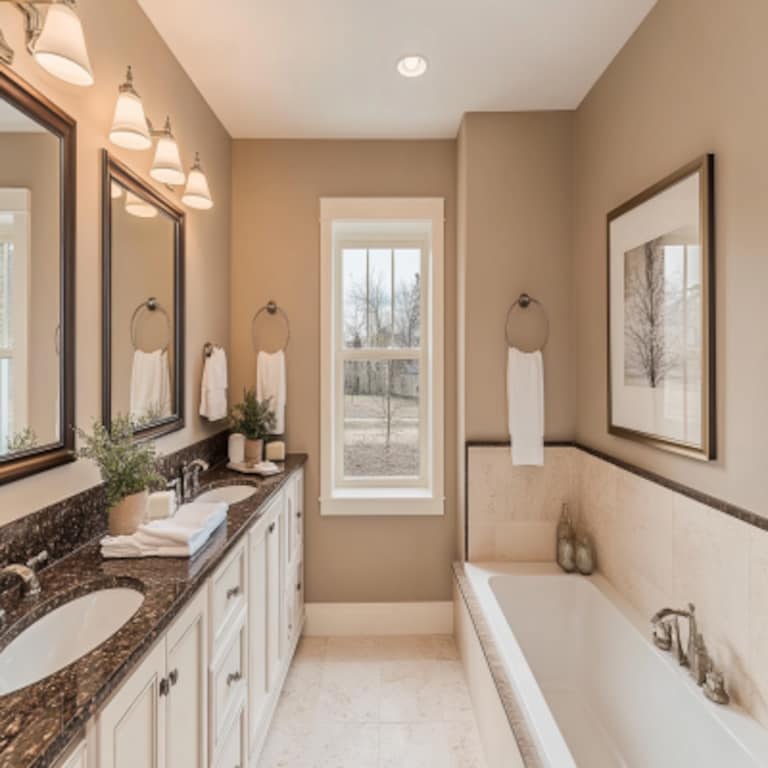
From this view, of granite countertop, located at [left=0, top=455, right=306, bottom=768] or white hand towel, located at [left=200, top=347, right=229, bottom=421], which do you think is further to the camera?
white hand towel, located at [left=200, top=347, right=229, bottom=421]

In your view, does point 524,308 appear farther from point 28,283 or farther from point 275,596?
point 28,283

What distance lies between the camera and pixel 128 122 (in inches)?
59.1

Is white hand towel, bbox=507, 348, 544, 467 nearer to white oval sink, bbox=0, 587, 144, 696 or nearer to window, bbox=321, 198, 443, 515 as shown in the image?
window, bbox=321, 198, 443, 515

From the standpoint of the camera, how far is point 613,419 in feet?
7.32

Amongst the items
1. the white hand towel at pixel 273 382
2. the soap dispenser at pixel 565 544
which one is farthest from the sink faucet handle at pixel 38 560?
the soap dispenser at pixel 565 544

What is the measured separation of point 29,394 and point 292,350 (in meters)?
1.69

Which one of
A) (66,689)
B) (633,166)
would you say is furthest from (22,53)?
(633,166)

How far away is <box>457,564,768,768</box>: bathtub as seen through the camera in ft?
4.58

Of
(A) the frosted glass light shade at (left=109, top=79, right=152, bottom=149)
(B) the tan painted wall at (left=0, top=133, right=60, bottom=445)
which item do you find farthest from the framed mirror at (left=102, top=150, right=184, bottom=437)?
(B) the tan painted wall at (left=0, top=133, right=60, bottom=445)

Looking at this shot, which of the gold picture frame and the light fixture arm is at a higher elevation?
the light fixture arm

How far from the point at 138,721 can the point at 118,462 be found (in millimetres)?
705

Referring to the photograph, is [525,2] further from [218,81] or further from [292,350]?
[292,350]

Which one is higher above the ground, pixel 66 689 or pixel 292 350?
pixel 292 350

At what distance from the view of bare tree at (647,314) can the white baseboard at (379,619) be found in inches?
67.0
